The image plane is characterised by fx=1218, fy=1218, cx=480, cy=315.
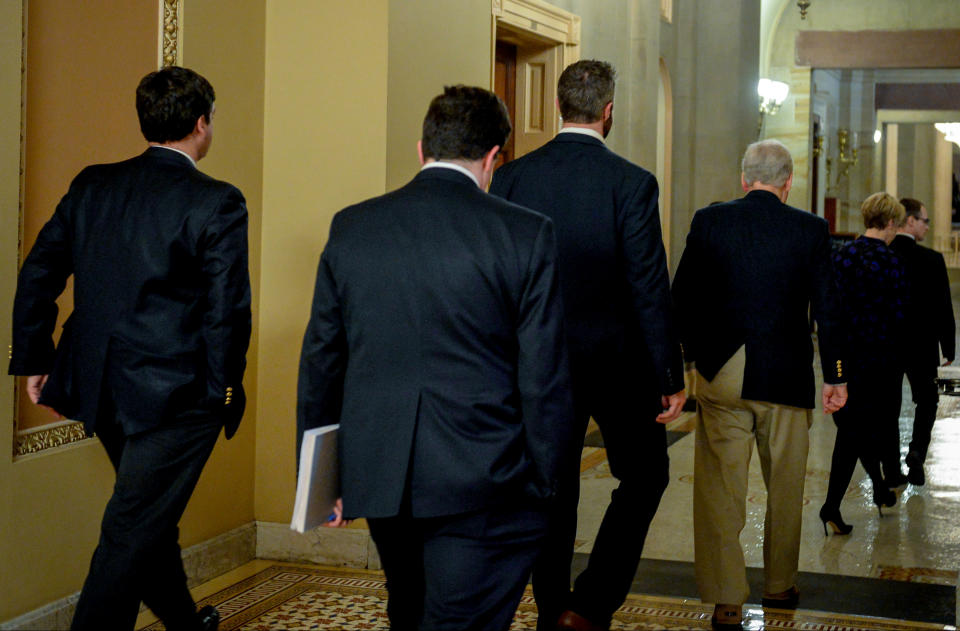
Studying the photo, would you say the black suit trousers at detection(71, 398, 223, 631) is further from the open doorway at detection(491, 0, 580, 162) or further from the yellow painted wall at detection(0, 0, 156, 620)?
the open doorway at detection(491, 0, 580, 162)

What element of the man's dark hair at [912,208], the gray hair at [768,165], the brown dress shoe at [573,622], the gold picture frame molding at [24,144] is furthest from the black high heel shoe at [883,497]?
the gold picture frame molding at [24,144]

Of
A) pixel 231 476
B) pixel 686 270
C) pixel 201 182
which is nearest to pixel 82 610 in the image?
pixel 201 182

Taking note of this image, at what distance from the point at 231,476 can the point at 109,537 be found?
183 centimetres

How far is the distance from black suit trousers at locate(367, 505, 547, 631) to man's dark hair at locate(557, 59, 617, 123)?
159cm

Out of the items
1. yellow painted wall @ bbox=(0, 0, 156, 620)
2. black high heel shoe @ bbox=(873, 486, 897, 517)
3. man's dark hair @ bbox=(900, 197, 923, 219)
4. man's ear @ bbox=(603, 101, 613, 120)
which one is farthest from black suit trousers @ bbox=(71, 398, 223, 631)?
man's dark hair @ bbox=(900, 197, 923, 219)

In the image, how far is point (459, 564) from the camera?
262 centimetres

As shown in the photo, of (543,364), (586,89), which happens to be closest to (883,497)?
(586,89)

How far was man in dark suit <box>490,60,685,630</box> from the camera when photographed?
12.4 feet

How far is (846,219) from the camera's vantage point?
80.8ft

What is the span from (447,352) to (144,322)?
1.17m

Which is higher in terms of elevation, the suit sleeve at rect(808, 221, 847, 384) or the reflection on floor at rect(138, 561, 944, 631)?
the suit sleeve at rect(808, 221, 847, 384)

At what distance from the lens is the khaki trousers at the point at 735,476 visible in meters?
4.43

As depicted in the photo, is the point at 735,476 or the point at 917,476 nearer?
the point at 735,476

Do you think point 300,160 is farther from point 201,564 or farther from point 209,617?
point 209,617
